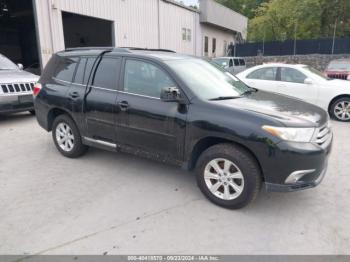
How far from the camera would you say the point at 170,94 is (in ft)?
11.5

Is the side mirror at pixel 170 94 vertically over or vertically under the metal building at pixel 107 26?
under

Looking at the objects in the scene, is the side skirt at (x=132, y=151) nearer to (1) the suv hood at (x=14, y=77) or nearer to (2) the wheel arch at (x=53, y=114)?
(2) the wheel arch at (x=53, y=114)

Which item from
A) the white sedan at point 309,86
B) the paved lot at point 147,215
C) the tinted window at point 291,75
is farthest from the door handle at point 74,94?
the tinted window at point 291,75

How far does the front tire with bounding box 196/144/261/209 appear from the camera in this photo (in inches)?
125

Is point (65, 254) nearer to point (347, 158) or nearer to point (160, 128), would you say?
point (160, 128)

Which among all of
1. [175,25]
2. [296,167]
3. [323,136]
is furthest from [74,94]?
[175,25]

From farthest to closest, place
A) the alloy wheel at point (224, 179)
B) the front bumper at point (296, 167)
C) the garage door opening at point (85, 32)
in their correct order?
the garage door opening at point (85, 32) < the alloy wheel at point (224, 179) < the front bumper at point (296, 167)

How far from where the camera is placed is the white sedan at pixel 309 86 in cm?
757

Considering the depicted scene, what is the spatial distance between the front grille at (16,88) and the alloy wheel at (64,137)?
3071 mm

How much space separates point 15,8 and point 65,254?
20213mm

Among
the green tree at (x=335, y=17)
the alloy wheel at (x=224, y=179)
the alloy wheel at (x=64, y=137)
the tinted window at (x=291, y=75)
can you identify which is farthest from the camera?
the green tree at (x=335, y=17)

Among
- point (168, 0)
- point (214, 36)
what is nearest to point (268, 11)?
point (214, 36)

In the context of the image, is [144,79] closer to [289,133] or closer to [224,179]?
[224,179]

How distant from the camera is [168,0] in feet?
60.7
